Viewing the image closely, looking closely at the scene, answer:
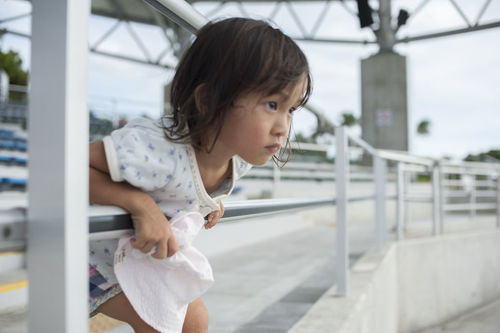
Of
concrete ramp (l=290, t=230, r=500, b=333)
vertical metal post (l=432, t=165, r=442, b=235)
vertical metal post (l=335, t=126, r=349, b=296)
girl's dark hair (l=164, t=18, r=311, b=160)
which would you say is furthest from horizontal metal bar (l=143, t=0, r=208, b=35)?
vertical metal post (l=432, t=165, r=442, b=235)

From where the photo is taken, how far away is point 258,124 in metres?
0.81

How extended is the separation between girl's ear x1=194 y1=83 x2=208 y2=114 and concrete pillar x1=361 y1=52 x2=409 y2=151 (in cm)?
1094

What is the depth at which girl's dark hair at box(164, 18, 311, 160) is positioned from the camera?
80 centimetres

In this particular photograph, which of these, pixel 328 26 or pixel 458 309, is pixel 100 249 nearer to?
→ pixel 458 309

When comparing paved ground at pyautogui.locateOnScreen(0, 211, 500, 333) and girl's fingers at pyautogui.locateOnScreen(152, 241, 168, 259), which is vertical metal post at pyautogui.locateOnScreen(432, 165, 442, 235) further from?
girl's fingers at pyautogui.locateOnScreen(152, 241, 168, 259)

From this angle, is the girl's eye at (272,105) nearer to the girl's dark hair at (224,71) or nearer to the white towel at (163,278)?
the girl's dark hair at (224,71)

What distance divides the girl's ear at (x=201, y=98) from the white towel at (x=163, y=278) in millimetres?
185

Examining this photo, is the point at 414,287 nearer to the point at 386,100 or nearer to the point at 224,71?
the point at 224,71

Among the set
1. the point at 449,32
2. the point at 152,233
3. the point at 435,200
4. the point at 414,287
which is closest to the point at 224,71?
the point at 152,233

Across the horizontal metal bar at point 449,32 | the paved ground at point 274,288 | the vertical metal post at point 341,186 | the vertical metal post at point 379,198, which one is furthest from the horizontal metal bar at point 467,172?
the horizontal metal bar at point 449,32

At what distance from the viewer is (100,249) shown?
0.88m

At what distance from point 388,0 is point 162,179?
1131cm

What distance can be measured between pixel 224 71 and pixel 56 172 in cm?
37

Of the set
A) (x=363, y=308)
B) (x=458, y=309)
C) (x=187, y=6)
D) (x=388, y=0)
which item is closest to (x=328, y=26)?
(x=388, y=0)
